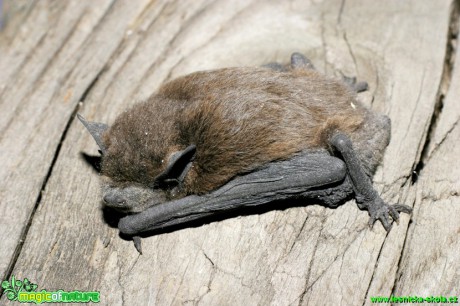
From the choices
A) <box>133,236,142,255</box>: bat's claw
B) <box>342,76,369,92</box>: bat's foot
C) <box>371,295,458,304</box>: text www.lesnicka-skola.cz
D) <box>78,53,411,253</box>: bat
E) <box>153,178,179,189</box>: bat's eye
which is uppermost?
<box>342,76,369,92</box>: bat's foot

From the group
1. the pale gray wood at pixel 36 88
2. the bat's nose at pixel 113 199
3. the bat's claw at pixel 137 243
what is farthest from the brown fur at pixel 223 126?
the pale gray wood at pixel 36 88

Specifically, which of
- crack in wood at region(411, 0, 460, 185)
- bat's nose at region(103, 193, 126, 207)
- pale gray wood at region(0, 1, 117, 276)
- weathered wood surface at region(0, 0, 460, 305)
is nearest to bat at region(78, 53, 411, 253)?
bat's nose at region(103, 193, 126, 207)

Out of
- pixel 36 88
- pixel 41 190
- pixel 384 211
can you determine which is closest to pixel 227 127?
pixel 384 211

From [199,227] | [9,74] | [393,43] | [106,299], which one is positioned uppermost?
[393,43]

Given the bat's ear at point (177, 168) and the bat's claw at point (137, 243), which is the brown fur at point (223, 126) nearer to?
the bat's ear at point (177, 168)

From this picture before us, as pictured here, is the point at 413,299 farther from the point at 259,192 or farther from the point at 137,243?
the point at 137,243

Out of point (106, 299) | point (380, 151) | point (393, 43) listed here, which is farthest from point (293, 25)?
point (106, 299)

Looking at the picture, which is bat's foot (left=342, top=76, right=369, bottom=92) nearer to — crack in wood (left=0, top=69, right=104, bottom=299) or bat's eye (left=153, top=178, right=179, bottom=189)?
bat's eye (left=153, top=178, right=179, bottom=189)

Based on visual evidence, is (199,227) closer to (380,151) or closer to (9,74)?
(380,151)
